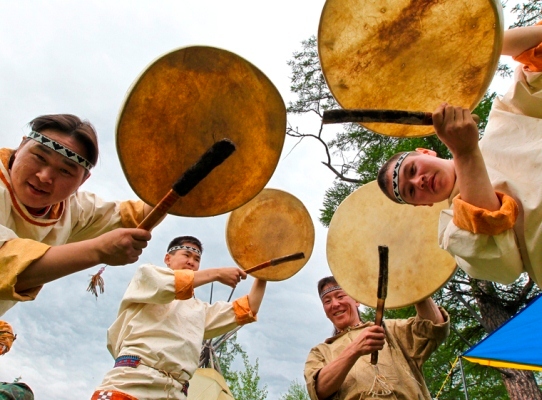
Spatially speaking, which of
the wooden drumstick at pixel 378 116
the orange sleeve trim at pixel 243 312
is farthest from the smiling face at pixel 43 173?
the orange sleeve trim at pixel 243 312

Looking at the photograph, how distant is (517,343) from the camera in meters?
5.20

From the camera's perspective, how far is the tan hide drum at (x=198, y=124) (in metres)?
1.82

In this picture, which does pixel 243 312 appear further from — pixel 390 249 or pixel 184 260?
pixel 390 249

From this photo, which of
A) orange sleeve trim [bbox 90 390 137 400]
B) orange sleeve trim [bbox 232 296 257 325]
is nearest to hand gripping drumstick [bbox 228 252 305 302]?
orange sleeve trim [bbox 232 296 257 325]

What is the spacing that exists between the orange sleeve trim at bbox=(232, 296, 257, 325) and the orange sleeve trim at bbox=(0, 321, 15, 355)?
1952 millimetres

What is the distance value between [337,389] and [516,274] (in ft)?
5.15

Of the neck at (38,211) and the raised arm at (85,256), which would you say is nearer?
the raised arm at (85,256)

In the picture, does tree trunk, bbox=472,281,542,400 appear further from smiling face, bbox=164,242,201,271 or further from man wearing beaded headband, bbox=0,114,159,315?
man wearing beaded headband, bbox=0,114,159,315

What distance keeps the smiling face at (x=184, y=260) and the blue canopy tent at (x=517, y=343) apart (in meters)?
3.79

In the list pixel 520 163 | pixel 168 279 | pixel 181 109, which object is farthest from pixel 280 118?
pixel 168 279

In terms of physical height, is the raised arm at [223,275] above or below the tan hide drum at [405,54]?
below

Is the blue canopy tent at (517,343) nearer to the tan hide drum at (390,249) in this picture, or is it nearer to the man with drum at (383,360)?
the man with drum at (383,360)

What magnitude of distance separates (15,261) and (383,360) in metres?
2.37

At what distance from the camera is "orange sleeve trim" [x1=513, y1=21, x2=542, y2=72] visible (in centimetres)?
195
